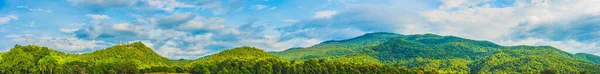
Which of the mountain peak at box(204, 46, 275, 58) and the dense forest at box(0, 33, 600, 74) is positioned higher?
the mountain peak at box(204, 46, 275, 58)

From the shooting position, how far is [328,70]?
74.1 metres

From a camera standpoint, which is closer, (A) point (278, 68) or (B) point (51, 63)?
Result: (B) point (51, 63)

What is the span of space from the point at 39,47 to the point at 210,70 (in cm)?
1969

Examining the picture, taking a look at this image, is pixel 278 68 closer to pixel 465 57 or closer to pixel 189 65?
pixel 189 65

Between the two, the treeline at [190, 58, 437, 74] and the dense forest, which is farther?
the treeline at [190, 58, 437, 74]

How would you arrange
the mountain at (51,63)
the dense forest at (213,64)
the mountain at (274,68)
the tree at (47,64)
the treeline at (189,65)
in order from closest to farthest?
the mountain at (51,63) → the treeline at (189,65) → the tree at (47,64) → the dense forest at (213,64) → the mountain at (274,68)

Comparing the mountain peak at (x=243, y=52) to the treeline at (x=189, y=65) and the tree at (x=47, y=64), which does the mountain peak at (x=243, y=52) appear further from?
the tree at (x=47, y=64)

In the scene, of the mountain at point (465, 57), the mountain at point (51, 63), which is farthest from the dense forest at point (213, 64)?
the mountain at point (465, 57)

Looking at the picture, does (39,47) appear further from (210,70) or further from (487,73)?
(487,73)

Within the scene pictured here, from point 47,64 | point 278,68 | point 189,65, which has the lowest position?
point 278,68

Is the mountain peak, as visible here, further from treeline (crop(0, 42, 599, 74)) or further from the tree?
the tree

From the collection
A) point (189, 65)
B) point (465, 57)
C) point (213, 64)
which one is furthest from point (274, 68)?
point (465, 57)

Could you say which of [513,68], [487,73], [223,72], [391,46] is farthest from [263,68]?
[391,46]

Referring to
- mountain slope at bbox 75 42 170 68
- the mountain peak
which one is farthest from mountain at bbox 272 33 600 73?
mountain slope at bbox 75 42 170 68
